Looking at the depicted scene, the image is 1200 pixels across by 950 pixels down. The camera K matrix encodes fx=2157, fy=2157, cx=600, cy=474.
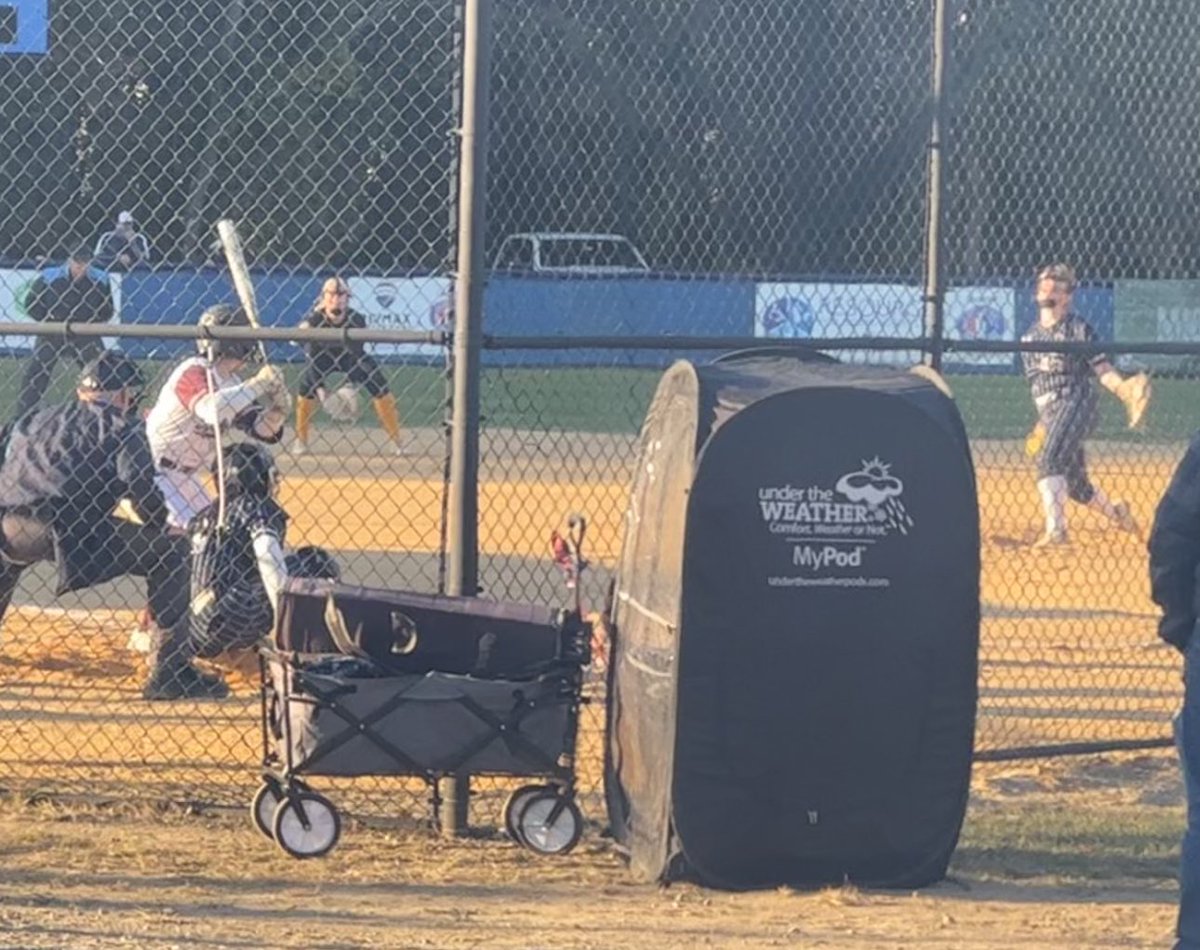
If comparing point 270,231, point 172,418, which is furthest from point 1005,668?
point 270,231

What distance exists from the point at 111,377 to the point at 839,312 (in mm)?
11318

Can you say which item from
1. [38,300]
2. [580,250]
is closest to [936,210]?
[38,300]

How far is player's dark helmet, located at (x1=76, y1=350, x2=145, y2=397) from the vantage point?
871cm

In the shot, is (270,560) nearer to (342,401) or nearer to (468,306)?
(468,306)

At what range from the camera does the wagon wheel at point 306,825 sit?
6.23 meters

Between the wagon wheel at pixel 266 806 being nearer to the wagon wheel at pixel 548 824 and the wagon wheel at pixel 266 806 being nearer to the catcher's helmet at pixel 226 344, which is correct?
the wagon wheel at pixel 548 824

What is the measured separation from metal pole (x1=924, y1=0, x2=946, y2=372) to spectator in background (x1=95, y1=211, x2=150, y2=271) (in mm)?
6521

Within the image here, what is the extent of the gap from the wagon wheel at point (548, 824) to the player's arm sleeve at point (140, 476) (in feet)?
9.26

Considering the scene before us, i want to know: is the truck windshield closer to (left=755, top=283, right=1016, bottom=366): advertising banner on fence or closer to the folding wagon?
(left=755, top=283, right=1016, bottom=366): advertising banner on fence

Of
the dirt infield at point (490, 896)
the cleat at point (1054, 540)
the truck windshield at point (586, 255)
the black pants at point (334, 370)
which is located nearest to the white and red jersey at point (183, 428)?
the black pants at point (334, 370)

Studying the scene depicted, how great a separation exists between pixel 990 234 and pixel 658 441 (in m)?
12.5

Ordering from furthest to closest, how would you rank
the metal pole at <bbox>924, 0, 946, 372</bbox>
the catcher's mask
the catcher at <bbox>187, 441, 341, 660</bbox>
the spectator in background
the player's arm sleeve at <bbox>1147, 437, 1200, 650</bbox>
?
the spectator in background → the catcher's mask → the catcher at <bbox>187, 441, 341, 660</bbox> → the metal pole at <bbox>924, 0, 946, 372</bbox> → the player's arm sleeve at <bbox>1147, 437, 1200, 650</bbox>

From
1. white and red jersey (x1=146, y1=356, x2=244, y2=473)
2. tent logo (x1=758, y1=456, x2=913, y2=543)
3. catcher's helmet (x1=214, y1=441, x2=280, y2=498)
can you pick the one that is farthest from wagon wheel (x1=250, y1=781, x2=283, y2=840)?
white and red jersey (x1=146, y1=356, x2=244, y2=473)

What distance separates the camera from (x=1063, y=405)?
527 inches
